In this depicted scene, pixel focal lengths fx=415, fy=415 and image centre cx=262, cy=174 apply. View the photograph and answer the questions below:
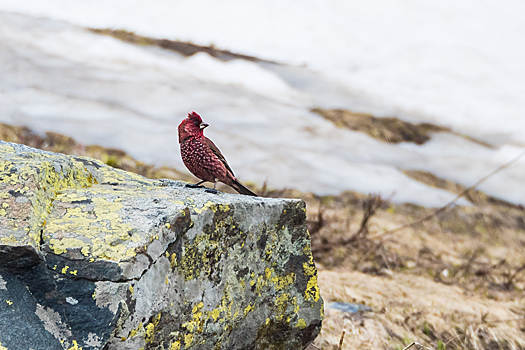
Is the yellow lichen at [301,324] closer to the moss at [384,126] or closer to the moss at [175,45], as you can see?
the moss at [384,126]

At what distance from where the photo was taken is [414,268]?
6.30 metres

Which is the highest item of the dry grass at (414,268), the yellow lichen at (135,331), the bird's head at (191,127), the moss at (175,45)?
the bird's head at (191,127)

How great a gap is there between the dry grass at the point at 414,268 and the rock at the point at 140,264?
1.29 m

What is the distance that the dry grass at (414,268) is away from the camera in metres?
4.15

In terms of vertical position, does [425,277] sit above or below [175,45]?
below

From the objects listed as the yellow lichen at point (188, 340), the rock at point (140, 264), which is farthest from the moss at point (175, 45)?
the yellow lichen at point (188, 340)

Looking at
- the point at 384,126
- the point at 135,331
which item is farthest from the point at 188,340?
the point at 384,126

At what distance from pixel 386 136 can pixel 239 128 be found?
3501 mm

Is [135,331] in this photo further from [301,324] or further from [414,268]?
[414,268]

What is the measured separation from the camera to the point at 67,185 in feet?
7.22

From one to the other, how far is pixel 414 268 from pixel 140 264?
542cm

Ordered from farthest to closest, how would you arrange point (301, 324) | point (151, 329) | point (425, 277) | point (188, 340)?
point (425, 277) → point (301, 324) → point (188, 340) → point (151, 329)

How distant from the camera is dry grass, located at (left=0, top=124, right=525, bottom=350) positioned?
4.15 m

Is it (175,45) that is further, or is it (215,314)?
(175,45)
